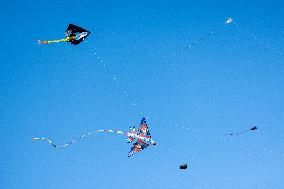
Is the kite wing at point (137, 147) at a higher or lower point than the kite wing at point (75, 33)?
lower

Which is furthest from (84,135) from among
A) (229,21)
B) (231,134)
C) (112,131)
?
(229,21)

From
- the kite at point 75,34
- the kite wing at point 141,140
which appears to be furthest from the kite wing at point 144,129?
the kite at point 75,34

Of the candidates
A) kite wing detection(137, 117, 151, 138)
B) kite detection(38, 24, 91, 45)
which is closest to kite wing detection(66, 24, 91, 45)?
kite detection(38, 24, 91, 45)

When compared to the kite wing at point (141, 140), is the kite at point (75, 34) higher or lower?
higher

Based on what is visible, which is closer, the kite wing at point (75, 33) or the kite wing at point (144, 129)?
the kite wing at point (75, 33)

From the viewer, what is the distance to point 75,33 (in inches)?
806

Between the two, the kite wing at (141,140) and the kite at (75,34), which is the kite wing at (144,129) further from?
the kite at (75,34)

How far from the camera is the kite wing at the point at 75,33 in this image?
20422 mm

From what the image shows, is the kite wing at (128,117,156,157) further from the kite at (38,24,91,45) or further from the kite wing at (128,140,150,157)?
the kite at (38,24,91,45)

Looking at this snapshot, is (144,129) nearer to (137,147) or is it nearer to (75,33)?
(137,147)

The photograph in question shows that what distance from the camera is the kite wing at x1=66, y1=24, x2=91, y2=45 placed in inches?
804

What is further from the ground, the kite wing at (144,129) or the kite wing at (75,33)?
the kite wing at (75,33)

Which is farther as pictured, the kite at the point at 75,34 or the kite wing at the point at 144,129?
the kite wing at the point at 144,129

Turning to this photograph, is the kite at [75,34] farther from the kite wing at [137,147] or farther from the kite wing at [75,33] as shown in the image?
the kite wing at [137,147]
